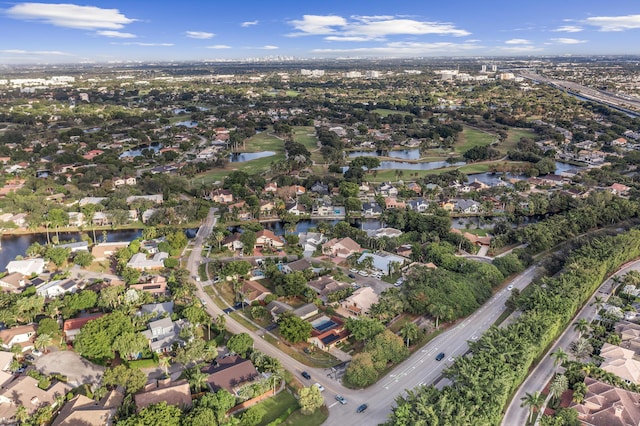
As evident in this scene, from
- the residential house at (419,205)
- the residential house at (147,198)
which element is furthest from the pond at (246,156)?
the residential house at (419,205)

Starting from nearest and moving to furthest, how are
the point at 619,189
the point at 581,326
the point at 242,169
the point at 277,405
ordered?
1. the point at 277,405
2. the point at 581,326
3. the point at 619,189
4. the point at 242,169

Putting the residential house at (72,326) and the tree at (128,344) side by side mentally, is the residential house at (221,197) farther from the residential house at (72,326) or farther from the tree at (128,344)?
the tree at (128,344)

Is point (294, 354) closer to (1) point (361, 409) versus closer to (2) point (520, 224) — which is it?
(1) point (361, 409)

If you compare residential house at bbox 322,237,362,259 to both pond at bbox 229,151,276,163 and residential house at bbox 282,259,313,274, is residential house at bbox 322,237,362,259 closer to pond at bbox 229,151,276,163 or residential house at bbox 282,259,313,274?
residential house at bbox 282,259,313,274

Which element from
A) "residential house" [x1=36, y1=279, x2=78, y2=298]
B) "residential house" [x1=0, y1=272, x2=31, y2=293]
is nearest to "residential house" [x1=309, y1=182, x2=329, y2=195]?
"residential house" [x1=36, y1=279, x2=78, y2=298]

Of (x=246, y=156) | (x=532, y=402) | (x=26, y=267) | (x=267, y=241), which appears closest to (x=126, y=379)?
(x=532, y=402)

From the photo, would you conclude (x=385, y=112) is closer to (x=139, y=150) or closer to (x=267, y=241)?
(x=139, y=150)

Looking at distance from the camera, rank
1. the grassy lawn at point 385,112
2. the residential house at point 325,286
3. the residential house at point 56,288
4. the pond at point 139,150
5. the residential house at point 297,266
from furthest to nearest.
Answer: the grassy lawn at point 385,112 → the pond at point 139,150 → the residential house at point 297,266 → the residential house at point 325,286 → the residential house at point 56,288

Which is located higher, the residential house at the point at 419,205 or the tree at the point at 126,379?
the residential house at the point at 419,205
